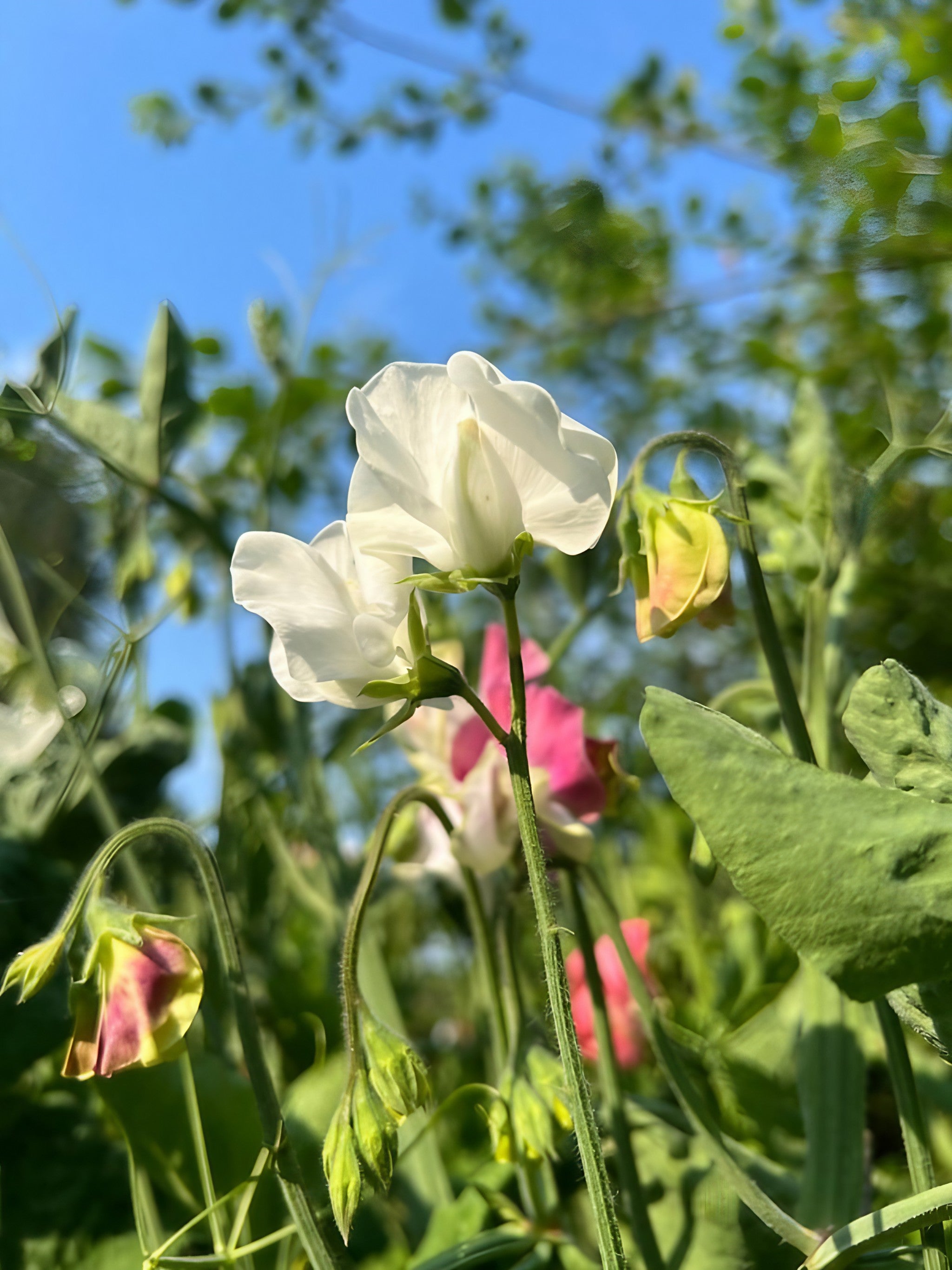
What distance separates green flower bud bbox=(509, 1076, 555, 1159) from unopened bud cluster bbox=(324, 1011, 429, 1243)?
8cm

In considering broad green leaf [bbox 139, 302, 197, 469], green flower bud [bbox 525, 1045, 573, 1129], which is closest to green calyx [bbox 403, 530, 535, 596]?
green flower bud [bbox 525, 1045, 573, 1129]

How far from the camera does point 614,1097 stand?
420 millimetres

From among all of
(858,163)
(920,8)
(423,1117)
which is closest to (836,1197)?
(423,1117)

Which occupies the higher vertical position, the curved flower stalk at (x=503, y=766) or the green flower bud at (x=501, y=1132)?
the curved flower stalk at (x=503, y=766)

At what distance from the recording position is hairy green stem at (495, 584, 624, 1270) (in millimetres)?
255

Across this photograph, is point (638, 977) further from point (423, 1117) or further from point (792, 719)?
point (423, 1117)

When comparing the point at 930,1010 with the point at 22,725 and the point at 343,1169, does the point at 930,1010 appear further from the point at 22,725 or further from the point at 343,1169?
the point at 22,725

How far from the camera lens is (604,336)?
183cm

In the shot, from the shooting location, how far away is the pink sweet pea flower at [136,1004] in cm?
33

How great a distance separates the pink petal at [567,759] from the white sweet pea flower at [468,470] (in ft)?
0.50

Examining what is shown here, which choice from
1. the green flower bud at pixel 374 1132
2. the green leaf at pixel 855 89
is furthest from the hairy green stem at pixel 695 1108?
the green leaf at pixel 855 89

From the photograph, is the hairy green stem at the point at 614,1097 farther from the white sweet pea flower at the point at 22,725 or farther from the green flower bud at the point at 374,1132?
the white sweet pea flower at the point at 22,725

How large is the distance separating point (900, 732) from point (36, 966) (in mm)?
286

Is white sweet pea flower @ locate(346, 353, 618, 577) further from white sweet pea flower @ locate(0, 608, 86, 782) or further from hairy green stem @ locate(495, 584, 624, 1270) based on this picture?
white sweet pea flower @ locate(0, 608, 86, 782)
